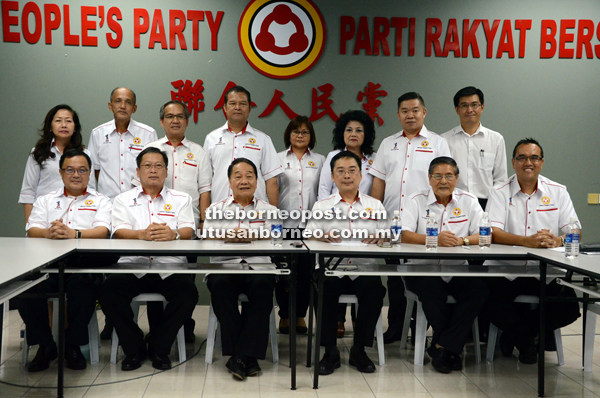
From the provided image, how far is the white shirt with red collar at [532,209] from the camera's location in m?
3.29

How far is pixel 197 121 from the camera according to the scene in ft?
15.6

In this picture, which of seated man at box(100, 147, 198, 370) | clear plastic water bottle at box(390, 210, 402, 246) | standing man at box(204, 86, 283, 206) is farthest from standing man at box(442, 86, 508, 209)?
seated man at box(100, 147, 198, 370)

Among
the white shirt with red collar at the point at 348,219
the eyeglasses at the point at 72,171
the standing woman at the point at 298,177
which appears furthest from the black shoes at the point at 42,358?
the white shirt with red collar at the point at 348,219

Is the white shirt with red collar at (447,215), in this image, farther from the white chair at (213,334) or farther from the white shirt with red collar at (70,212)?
the white shirt with red collar at (70,212)

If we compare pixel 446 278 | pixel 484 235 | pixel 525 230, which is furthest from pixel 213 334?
pixel 525 230

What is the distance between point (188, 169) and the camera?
3.69 m

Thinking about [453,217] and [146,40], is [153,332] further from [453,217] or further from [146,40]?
[146,40]

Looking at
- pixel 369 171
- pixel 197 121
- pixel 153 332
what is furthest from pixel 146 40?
pixel 153 332

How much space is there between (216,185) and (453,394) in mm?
2062

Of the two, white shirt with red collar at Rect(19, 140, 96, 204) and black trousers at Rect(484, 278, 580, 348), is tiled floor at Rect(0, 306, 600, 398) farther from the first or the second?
white shirt with red collar at Rect(19, 140, 96, 204)

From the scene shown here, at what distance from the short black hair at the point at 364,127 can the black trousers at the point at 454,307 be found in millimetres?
1150

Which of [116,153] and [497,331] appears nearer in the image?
[497,331]

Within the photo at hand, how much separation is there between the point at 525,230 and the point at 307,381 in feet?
5.39

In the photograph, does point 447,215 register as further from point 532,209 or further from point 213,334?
point 213,334
